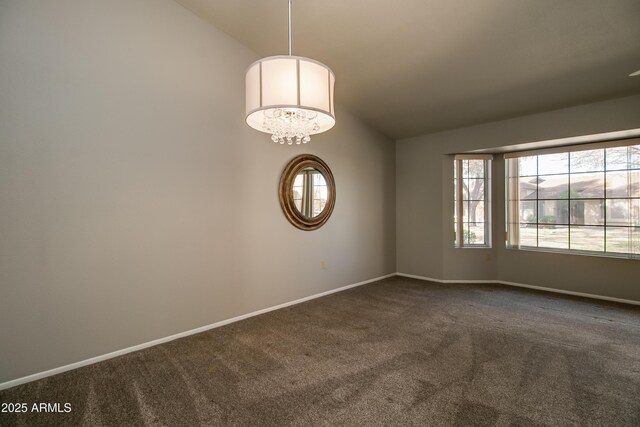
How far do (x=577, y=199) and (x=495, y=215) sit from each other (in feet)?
3.43

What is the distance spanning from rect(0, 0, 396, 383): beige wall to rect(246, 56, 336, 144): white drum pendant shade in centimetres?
150

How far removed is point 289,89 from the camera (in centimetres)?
159

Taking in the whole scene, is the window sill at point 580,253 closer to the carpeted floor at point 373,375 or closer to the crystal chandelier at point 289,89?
the carpeted floor at point 373,375

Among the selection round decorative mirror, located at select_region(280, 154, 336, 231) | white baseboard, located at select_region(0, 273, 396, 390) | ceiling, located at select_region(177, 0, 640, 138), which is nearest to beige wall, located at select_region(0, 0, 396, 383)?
white baseboard, located at select_region(0, 273, 396, 390)

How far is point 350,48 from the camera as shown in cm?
318

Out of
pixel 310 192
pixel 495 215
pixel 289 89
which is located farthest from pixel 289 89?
pixel 495 215

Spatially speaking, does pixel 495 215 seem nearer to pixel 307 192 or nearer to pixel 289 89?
pixel 307 192

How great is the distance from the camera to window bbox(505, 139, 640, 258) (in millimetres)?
3799

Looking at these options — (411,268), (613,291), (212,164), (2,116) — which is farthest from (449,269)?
(2,116)

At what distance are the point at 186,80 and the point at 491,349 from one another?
3.84 m

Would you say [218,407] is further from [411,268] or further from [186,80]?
[411,268]

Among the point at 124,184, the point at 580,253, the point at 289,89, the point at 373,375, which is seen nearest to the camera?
the point at 289,89

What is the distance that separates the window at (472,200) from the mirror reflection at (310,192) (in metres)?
2.33

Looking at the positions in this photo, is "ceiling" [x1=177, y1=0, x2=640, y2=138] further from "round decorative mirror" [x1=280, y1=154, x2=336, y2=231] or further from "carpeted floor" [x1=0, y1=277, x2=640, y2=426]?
"carpeted floor" [x1=0, y1=277, x2=640, y2=426]
